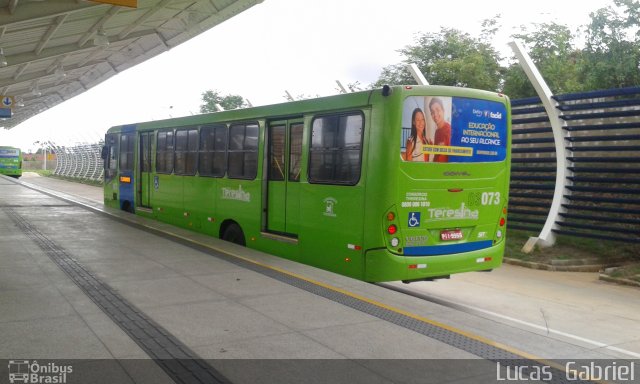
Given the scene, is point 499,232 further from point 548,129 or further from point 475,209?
point 548,129

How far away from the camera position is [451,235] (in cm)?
710

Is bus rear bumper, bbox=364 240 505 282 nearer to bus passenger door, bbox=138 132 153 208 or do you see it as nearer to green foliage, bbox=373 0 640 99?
bus passenger door, bbox=138 132 153 208

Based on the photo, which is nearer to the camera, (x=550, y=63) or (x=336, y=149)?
(x=336, y=149)

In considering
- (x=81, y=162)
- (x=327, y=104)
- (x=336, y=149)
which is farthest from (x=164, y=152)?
(x=81, y=162)

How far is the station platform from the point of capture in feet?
13.5

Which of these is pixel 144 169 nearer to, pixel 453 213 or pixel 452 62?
pixel 453 213

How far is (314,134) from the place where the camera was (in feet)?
25.2

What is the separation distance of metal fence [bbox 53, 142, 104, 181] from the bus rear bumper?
33481 mm

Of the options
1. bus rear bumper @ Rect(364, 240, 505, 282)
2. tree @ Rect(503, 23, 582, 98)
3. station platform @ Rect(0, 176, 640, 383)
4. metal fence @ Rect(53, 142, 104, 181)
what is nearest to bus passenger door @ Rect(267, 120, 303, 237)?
station platform @ Rect(0, 176, 640, 383)

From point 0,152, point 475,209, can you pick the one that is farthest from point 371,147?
point 0,152

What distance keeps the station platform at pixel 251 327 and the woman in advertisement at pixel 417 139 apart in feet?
5.66

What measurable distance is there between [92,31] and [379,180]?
13.5 m

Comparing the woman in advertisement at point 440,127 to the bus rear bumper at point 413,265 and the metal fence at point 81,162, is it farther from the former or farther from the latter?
the metal fence at point 81,162

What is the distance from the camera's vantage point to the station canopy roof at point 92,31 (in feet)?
41.6
